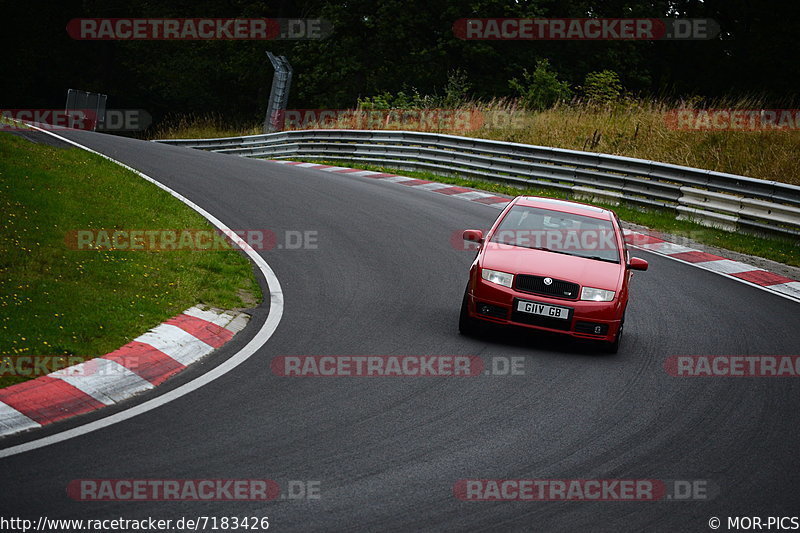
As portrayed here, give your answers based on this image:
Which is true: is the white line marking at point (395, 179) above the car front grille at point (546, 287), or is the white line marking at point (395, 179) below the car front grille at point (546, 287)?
below

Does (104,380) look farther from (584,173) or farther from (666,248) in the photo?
(584,173)

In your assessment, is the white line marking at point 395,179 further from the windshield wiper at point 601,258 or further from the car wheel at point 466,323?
the car wheel at point 466,323

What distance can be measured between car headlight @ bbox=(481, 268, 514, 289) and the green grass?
9.29 ft

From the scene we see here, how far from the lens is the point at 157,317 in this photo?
8.71 m

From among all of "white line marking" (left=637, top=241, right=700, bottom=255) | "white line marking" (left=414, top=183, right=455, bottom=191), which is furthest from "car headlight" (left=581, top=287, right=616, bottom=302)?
"white line marking" (left=414, top=183, right=455, bottom=191)

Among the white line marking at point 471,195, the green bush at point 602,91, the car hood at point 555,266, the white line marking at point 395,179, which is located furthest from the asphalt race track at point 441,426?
the green bush at point 602,91

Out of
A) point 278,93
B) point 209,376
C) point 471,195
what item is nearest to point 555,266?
point 209,376

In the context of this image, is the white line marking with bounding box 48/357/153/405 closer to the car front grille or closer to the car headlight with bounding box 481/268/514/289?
the car headlight with bounding box 481/268/514/289

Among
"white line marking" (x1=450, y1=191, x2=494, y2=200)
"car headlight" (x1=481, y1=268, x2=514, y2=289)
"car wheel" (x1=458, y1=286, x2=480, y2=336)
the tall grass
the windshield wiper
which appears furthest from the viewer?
"white line marking" (x1=450, y1=191, x2=494, y2=200)

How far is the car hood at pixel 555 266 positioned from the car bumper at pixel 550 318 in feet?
0.81

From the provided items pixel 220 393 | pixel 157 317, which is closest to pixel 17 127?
pixel 157 317

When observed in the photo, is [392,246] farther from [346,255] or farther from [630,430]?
[630,430]

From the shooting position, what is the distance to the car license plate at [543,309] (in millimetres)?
9156

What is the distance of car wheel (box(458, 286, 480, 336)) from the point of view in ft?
31.2
